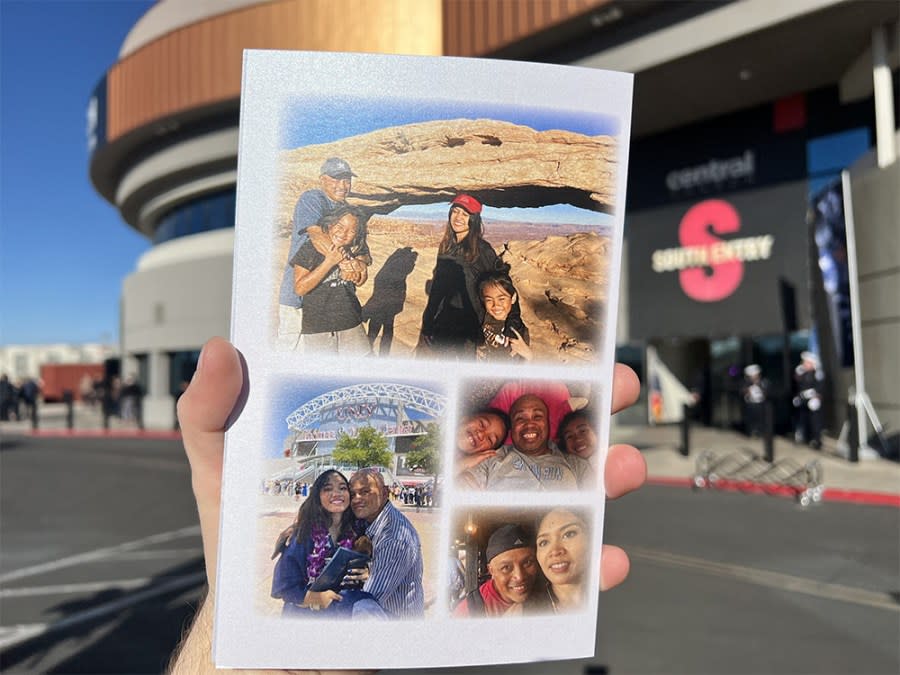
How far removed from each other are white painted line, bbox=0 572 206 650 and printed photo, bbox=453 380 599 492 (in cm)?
545

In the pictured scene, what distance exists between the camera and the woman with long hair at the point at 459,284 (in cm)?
154

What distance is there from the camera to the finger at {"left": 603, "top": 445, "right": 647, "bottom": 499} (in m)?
1.71

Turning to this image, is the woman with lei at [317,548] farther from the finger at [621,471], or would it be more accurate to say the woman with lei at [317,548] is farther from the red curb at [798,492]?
the red curb at [798,492]

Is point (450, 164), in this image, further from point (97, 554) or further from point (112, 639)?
point (97, 554)

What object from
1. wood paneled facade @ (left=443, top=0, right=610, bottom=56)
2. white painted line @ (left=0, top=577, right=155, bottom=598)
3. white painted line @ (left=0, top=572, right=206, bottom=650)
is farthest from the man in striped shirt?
wood paneled facade @ (left=443, top=0, right=610, bottom=56)

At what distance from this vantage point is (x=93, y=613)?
20.0 feet

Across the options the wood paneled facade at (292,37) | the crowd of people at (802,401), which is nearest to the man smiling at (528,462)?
the wood paneled facade at (292,37)

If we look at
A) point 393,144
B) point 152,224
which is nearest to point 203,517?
point 393,144

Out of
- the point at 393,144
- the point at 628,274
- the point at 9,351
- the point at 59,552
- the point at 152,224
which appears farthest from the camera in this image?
the point at 9,351

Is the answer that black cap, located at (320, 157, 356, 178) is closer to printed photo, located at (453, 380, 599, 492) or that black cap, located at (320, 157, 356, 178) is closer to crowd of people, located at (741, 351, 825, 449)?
printed photo, located at (453, 380, 599, 492)

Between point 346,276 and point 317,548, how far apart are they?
0.59 meters

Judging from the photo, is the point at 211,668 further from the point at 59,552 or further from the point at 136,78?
the point at 136,78

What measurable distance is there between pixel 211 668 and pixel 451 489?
28.8 inches

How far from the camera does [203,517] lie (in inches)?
70.7
